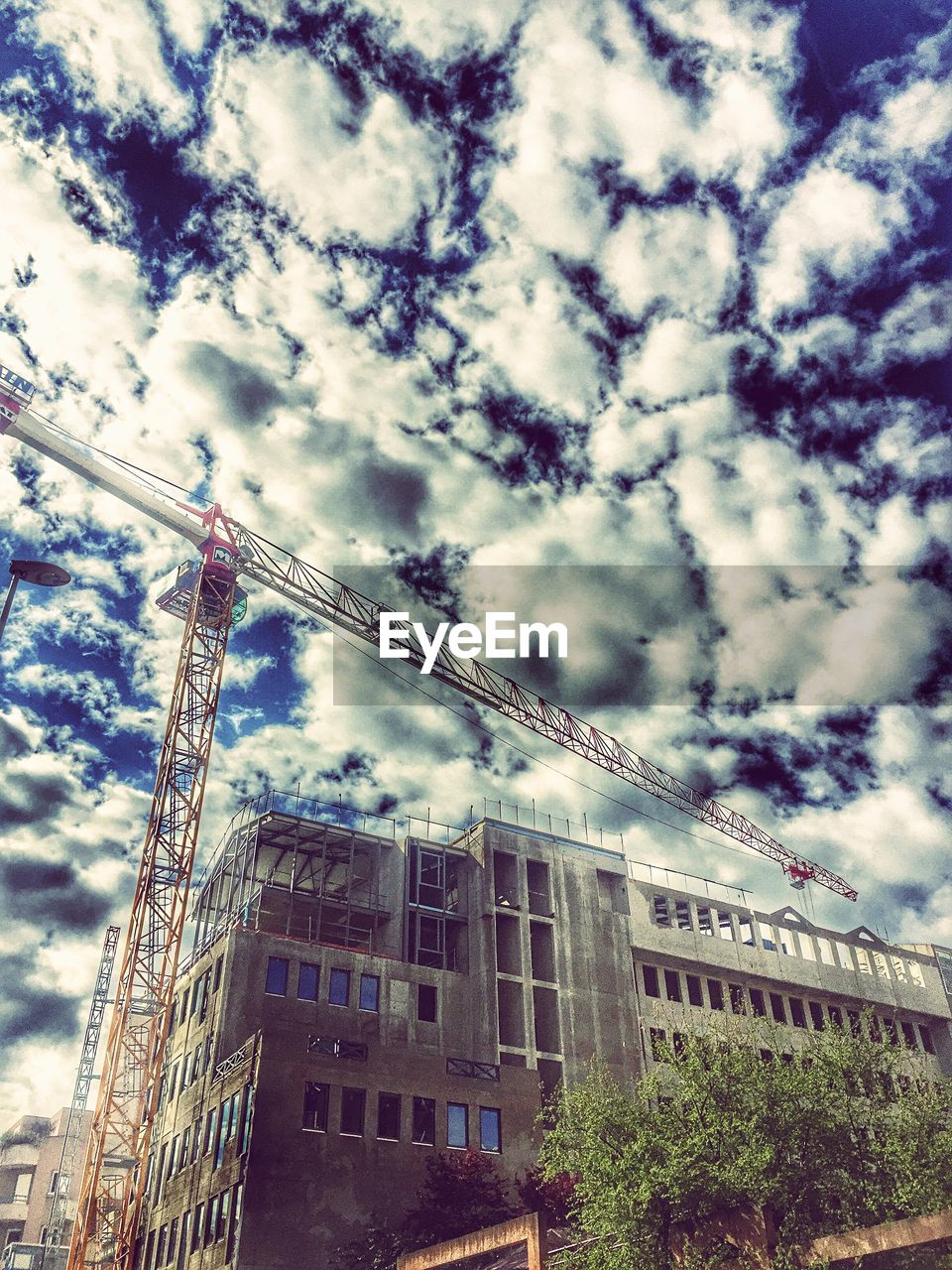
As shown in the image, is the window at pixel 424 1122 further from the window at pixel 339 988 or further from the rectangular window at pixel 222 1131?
the rectangular window at pixel 222 1131

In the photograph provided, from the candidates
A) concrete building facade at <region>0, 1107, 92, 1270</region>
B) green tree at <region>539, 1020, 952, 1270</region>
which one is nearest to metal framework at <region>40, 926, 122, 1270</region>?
concrete building facade at <region>0, 1107, 92, 1270</region>

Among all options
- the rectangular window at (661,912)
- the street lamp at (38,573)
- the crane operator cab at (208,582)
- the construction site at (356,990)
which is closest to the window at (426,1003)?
the construction site at (356,990)

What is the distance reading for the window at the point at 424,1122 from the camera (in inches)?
1994

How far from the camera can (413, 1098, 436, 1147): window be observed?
5066 centimetres

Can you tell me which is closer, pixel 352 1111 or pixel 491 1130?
pixel 352 1111

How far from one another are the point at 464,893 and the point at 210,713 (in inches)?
807

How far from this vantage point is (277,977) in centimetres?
5616

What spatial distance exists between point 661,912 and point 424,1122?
3050 cm

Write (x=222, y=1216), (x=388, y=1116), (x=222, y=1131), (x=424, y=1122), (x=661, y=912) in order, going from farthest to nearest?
1. (x=661, y=912)
2. (x=424, y=1122)
3. (x=388, y=1116)
4. (x=222, y=1131)
5. (x=222, y=1216)

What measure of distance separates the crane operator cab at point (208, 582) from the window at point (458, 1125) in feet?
115

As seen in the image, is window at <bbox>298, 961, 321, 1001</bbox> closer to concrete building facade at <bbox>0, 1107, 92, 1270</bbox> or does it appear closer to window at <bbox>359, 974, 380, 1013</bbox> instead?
window at <bbox>359, 974, 380, 1013</bbox>

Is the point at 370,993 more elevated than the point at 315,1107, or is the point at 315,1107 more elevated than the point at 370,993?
the point at 370,993

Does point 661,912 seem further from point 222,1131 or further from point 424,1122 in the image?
point 222,1131

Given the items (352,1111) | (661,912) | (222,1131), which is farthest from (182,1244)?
(661,912)
